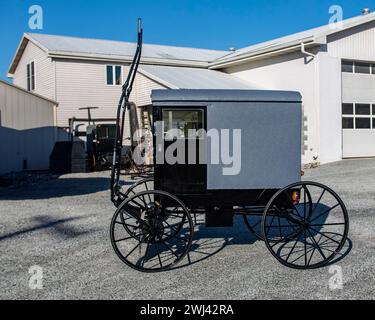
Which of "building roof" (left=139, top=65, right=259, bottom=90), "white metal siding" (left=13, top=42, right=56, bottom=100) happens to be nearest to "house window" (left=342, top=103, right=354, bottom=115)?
"building roof" (left=139, top=65, right=259, bottom=90)

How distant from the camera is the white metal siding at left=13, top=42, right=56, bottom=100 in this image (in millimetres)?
23547

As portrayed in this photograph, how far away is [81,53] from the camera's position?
23.5m

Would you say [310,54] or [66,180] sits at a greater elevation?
[310,54]

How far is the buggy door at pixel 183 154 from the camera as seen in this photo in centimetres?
555

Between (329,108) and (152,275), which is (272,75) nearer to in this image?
(329,108)

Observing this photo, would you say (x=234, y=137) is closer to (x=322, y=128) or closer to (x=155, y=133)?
Answer: (x=155, y=133)

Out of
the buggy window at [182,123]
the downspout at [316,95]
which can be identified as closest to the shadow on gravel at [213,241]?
the buggy window at [182,123]

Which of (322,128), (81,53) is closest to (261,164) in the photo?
(322,128)

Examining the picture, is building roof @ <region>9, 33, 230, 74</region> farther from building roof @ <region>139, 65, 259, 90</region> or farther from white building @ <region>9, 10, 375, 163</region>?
building roof @ <region>139, 65, 259, 90</region>

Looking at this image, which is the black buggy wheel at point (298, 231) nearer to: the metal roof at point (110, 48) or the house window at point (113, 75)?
the house window at point (113, 75)

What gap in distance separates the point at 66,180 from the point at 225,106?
484 inches

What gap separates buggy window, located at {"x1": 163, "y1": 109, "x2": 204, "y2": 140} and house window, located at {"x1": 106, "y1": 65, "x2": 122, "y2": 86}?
1978 centimetres

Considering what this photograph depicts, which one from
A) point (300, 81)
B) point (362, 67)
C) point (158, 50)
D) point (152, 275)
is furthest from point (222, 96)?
point (158, 50)

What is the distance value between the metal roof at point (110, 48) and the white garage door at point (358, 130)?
31.8 ft
